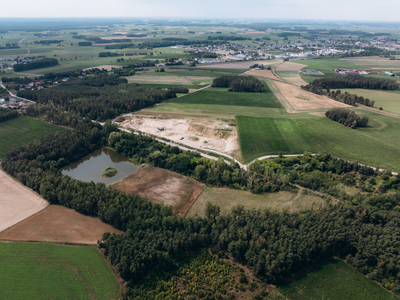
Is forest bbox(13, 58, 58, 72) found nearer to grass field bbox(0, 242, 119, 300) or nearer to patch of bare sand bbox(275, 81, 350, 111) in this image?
patch of bare sand bbox(275, 81, 350, 111)

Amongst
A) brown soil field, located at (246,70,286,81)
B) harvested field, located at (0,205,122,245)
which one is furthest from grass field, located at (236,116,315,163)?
brown soil field, located at (246,70,286,81)

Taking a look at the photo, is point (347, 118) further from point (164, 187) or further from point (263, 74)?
point (263, 74)

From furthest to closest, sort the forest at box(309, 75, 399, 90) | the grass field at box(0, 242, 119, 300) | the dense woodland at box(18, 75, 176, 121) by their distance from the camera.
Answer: the forest at box(309, 75, 399, 90)
the dense woodland at box(18, 75, 176, 121)
the grass field at box(0, 242, 119, 300)

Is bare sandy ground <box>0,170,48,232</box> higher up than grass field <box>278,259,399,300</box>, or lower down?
higher up

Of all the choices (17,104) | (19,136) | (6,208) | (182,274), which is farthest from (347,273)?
(17,104)

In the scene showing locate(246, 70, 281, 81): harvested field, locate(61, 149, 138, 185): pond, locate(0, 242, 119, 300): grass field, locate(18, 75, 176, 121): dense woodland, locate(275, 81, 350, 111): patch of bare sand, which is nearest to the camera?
locate(0, 242, 119, 300): grass field

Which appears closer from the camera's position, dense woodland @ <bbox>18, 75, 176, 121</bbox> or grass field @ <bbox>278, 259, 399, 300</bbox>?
grass field @ <bbox>278, 259, 399, 300</bbox>

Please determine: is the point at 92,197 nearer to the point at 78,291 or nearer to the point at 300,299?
the point at 78,291
